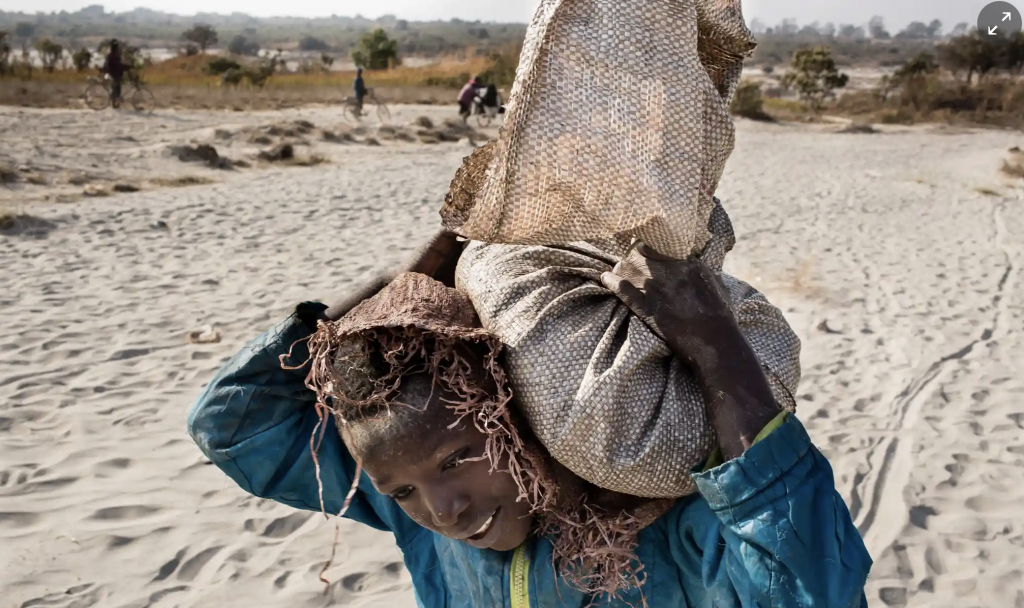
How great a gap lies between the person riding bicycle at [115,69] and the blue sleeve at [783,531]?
1850 centimetres

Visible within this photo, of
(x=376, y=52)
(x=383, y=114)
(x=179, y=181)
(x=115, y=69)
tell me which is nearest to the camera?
(x=179, y=181)

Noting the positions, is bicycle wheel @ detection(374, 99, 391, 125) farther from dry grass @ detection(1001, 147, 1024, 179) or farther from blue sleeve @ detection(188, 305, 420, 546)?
blue sleeve @ detection(188, 305, 420, 546)

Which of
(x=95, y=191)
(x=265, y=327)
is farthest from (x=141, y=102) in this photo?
(x=265, y=327)

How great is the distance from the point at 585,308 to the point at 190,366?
4.36m

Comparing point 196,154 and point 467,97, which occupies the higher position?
point 467,97

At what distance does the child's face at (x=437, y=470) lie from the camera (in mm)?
1182

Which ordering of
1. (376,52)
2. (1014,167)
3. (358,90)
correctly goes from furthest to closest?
1. (376,52)
2. (358,90)
3. (1014,167)

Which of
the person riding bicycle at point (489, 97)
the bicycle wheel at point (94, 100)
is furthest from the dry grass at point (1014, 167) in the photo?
the bicycle wheel at point (94, 100)

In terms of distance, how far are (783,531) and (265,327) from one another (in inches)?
203

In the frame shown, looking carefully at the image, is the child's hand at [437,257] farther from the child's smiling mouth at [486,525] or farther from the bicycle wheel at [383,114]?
the bicycle wheel at [383,114]

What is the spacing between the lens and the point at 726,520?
1072 millimetres

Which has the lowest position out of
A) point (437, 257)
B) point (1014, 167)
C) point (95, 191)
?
point (95, 191)

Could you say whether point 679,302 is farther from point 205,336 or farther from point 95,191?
point 95,191

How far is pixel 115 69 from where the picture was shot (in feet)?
57.4
